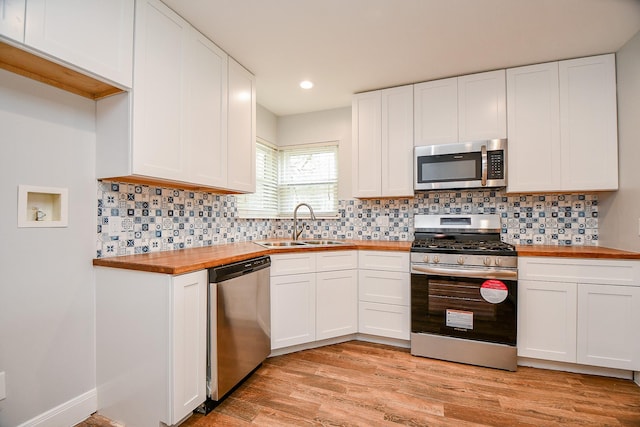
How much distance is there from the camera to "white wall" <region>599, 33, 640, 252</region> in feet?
6.92

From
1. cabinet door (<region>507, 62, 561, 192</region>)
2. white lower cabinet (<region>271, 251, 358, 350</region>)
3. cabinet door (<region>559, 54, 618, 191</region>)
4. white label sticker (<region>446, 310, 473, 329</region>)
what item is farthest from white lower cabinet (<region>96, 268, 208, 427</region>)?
cabinet door (<region>559, 54, 618, 191</region>)

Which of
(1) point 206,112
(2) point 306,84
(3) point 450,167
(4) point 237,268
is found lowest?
(4) point 237,268

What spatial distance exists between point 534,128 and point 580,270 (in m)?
1.19

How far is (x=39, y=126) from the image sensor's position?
1547 millimetres

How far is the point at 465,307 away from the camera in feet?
7.63

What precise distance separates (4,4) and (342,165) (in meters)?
2.79

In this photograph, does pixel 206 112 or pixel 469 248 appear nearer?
pixel 206 112

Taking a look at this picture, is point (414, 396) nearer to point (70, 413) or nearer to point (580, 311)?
point (580, 311)

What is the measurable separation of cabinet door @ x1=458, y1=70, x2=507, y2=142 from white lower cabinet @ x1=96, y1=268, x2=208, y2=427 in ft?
8.20

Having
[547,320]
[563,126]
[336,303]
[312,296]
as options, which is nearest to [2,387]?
[312,296]

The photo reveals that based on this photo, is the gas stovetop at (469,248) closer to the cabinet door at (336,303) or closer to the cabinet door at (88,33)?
the cabinet door at (336,303)

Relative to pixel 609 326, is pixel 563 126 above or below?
above

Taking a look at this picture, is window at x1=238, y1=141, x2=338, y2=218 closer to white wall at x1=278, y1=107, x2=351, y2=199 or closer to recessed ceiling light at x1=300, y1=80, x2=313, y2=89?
white wall at x1=278, y1=107, x2=351, y2=199

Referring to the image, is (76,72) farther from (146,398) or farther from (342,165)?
(342,165)
